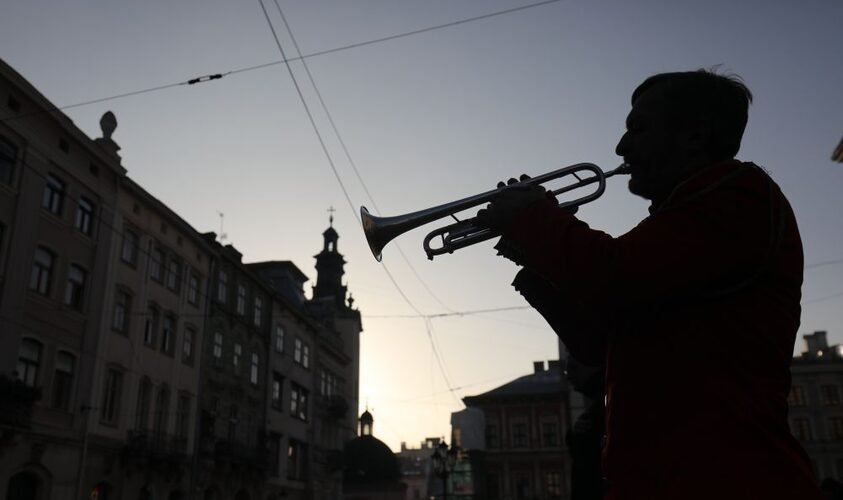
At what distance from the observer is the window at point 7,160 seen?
2039 centimetres

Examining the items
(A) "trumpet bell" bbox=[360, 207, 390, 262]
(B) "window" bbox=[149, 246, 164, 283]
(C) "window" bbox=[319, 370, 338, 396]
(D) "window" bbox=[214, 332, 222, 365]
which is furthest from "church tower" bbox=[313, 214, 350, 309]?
(A) "trumpet bell" bbox=[360, 207, 390, 262]

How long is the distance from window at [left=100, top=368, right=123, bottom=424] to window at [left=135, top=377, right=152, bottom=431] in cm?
126

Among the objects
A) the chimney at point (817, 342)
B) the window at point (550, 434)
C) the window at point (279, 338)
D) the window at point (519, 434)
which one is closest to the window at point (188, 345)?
the window at point (279, 338)

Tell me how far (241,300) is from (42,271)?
574 inches

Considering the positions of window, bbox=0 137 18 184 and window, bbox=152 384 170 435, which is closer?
window, bbox=0 137 18 184

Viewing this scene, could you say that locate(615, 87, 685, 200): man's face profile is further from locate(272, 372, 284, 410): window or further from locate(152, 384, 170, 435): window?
locate(272, 372, 284, 410): window

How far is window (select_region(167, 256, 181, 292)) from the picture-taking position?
1168 inches

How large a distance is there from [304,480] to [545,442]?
76.1ft

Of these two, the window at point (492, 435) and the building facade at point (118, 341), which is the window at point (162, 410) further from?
the window at point (492, 435)

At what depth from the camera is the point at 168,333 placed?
96.5 feet

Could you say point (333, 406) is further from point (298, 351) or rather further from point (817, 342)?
point (817, 342)

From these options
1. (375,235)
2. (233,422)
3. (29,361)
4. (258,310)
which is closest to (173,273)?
(233,422)

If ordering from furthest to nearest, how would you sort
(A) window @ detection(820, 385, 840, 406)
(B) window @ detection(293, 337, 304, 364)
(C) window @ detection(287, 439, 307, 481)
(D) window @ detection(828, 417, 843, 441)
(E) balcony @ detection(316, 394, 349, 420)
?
(A) window @ detection(820, 385, 840, 406), (D) window @ detection(828, 417, 843, 441), (E) balcony @ detection(316, 394, 349, 420), (B) window @ detection(293, 337, 304, 364), (C) window @ detection(287, 439, 307, 481)

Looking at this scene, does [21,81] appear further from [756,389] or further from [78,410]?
[756,389]
